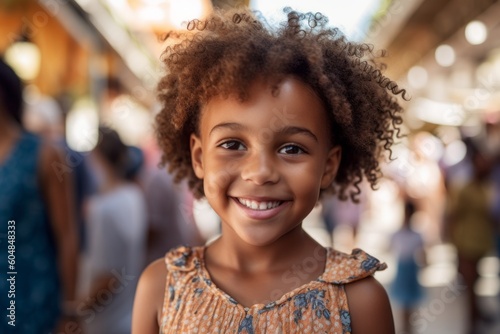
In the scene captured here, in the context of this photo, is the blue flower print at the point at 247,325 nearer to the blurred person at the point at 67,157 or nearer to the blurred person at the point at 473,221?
the blurred person at the point at 67,157

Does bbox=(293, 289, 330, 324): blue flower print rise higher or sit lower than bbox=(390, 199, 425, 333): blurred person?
lower

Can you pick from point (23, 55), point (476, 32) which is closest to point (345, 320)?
point (23, 55)

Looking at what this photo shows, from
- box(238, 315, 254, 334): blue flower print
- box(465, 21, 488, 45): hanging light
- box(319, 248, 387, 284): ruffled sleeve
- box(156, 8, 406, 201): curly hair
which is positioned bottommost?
box(238, 315, 254, 334): blue flower print

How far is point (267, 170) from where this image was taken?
1.54 m

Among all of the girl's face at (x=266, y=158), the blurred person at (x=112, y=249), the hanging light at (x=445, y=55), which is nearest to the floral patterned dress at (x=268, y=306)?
the girl's face at (x=266, y=158)

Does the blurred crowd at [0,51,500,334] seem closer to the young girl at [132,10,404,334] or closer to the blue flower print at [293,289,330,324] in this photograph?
the young girl at [132,10,404,334]

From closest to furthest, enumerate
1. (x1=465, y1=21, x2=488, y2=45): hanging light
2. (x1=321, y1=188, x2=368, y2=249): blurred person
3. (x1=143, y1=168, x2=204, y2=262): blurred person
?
1. (x1=143, y1=168, x2=204, y2=262): blurred person
2. (x1=321, y1=188, x2=368, y2=249): blurred person
3. (x1=465, y1=21, x2=488, y2=45): hanging light

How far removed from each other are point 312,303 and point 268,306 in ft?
0.33

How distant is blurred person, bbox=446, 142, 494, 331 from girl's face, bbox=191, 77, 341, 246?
4372mm

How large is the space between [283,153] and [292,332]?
39 cm

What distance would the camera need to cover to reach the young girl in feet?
5.14

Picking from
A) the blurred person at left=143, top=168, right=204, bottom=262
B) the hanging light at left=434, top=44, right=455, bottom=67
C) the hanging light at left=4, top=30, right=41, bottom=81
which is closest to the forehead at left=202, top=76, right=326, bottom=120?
the blurred person at left=143, top=168, right=204, bottom=262

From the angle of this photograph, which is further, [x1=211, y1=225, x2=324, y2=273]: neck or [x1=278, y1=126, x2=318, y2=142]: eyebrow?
[x1=211, y1=225, x2=324, y2=273]: neck

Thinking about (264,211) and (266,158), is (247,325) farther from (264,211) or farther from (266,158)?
(266,158)
